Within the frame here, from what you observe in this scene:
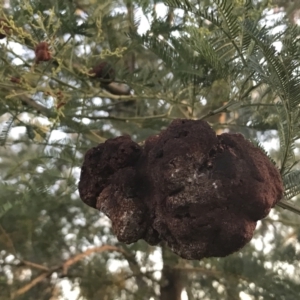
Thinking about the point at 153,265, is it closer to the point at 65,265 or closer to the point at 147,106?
the point at 65,265

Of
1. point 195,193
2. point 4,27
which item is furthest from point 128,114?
point 195,193

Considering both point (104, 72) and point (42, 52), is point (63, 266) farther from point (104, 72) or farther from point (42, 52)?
point (42, 52)

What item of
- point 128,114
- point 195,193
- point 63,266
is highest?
point 128,114

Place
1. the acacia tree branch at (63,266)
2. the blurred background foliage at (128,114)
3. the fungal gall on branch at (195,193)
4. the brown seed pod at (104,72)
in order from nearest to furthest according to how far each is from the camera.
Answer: the fungal gall on branch at (195,193), the blurred background foliage at (128,114), the brown seed pod at (104,72), the acacia tree branch at (63,266)

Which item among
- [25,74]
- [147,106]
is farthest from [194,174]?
[147,106]

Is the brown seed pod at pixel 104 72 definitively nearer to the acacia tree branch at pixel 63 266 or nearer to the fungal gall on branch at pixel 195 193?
the fungal gall on branch at pixel 195 193

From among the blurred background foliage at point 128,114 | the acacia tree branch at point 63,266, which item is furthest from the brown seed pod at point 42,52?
the acacia tree branch at point 63,266
